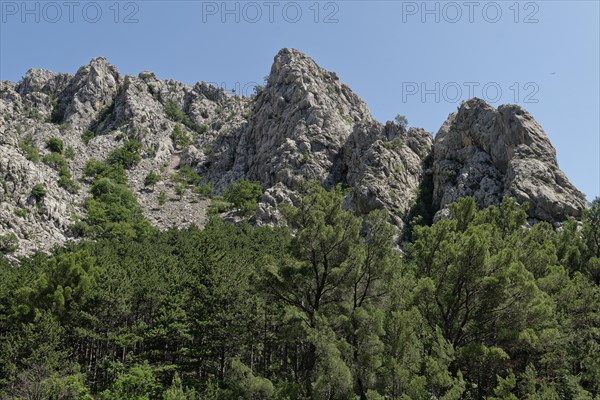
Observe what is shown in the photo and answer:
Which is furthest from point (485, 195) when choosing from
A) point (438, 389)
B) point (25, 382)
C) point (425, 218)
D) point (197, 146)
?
point (197, 146)

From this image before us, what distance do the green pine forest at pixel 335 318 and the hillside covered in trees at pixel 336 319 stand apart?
9 centimetres

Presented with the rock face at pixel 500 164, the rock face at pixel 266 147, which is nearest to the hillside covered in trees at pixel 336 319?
the rock face at pixel 500 164

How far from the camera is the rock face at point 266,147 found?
232 feet

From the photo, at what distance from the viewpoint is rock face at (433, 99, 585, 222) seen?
63344mm

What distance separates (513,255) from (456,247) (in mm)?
2622

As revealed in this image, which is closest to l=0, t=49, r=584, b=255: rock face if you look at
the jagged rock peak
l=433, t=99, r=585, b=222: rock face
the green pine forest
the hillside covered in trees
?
l=433, t=99, r=585, b=222: rock face

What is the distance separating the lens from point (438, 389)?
18344 mm

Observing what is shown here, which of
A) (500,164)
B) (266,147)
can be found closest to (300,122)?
(266,147)

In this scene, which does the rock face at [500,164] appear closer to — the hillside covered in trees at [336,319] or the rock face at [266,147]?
the rock face at [266,147]

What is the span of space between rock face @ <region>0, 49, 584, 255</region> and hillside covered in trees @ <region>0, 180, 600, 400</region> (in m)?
36.2

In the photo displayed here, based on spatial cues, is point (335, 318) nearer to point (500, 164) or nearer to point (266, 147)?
point (500, 164)

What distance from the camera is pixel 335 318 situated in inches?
778

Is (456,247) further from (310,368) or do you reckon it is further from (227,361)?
(227,361)

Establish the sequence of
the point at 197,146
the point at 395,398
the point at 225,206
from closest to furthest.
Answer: the point at 395,398 < the point at 225,206 < the point at 197,146
